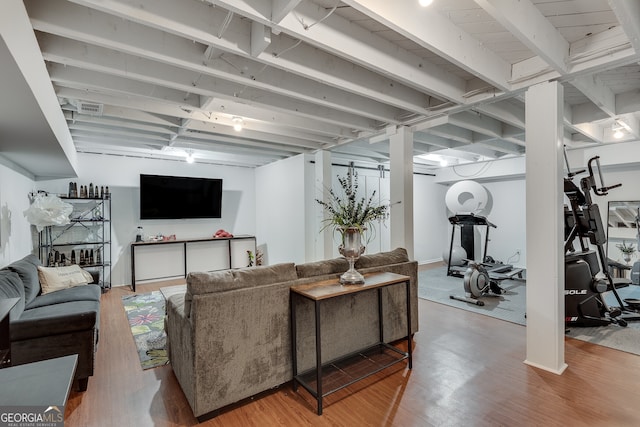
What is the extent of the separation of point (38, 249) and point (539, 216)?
6584 mm

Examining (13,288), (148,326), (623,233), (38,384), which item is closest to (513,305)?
(623,233)

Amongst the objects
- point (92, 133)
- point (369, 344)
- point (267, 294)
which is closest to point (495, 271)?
point (369, 344)

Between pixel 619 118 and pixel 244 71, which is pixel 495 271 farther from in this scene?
pixel 244 71

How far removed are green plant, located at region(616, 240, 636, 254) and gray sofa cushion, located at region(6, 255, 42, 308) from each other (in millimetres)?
8210

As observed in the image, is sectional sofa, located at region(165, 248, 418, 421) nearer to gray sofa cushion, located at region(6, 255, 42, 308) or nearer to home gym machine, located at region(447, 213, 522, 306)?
gray sofa cushion, located at region(6, 255, 42, 308)

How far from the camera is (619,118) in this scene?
385 cm

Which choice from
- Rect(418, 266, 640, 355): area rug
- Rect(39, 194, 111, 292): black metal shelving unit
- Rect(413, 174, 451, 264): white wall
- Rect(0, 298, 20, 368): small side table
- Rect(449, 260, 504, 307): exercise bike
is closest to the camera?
Rect(0, 298, 20, 368): small side table

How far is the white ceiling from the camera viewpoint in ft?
5.98

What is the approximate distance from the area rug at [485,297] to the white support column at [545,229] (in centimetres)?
115

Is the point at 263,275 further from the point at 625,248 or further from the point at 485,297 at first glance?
the point at 625,248

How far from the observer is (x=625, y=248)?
5141mm

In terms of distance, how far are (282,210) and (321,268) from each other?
382 cm

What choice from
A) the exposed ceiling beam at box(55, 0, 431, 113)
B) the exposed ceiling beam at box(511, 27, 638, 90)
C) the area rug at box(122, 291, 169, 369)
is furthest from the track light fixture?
the exposed ceiling beam at box(511, 27, 638, 90)

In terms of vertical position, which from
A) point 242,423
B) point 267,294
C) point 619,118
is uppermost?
point 619,118
